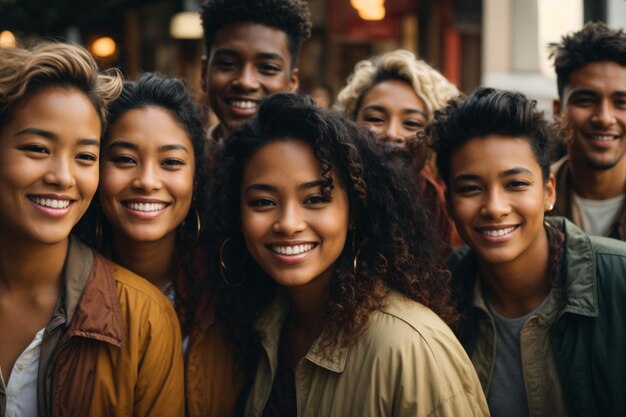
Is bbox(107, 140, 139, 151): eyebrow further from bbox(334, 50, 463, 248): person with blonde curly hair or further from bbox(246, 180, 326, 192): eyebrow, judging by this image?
bbox(334, 50, 463, 248): person with blonde curly hair

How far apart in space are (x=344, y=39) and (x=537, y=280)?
9496 millimetres

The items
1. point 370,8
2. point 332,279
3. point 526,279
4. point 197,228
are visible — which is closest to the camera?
point 332,279

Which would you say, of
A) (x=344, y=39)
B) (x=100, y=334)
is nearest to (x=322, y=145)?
(x=100, y=334)

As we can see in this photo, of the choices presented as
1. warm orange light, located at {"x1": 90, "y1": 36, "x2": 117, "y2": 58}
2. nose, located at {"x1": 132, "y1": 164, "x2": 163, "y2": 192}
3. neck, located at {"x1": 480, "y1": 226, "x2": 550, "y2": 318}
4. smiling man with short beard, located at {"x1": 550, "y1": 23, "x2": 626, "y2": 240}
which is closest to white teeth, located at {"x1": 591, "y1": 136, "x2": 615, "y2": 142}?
smiling man with short beard, located at {"x1": 550, "y1": 23, "x2": 626, "y2": 240}

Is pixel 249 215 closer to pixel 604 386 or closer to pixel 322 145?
pixel 322 145

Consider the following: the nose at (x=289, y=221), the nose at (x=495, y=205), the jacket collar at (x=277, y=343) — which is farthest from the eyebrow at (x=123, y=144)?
the nose at (x=495, y=205)

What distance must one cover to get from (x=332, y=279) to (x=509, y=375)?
3.43 feet

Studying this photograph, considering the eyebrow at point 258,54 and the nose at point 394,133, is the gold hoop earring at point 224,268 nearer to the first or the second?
the nose at point 394,133

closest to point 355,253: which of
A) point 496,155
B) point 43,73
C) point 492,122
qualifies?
point 496,155

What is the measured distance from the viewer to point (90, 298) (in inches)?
125

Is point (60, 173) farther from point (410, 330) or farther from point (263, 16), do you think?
point (263, 16)

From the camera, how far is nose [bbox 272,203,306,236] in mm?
3145

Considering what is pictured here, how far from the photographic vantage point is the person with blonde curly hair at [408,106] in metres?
4.50

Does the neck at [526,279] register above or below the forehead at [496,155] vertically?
below
